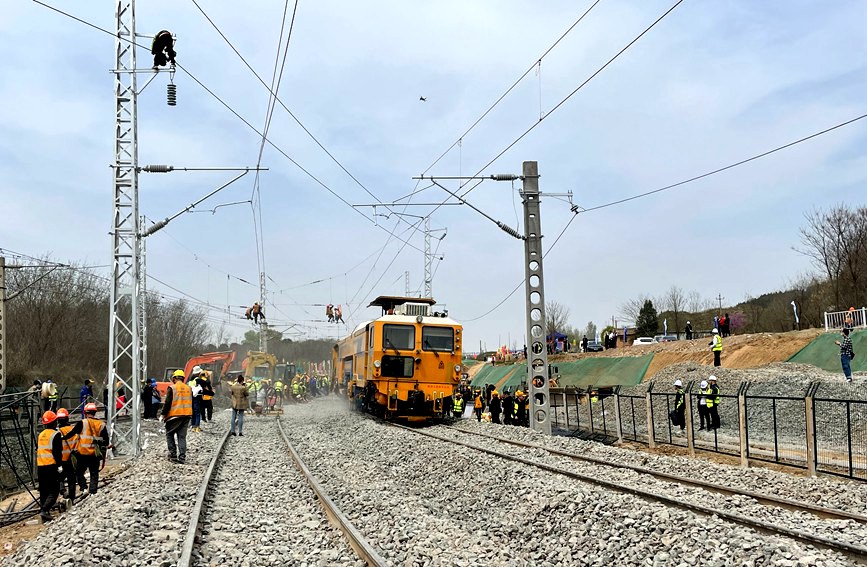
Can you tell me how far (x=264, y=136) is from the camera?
1980 centimetres

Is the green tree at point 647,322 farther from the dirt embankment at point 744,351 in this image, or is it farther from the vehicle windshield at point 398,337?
the vehicle windshield at point 398,337

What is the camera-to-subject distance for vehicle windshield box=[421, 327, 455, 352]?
24062 millimetres

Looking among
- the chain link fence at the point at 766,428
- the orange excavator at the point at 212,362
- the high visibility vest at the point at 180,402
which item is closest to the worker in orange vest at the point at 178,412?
the high visibility vest at the point at 180,402

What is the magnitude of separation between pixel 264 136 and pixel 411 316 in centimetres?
754

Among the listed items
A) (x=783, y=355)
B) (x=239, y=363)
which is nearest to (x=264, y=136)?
(x=783, y=355)

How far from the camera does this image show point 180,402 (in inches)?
623

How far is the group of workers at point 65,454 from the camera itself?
12.9m

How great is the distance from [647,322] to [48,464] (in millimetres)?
63823

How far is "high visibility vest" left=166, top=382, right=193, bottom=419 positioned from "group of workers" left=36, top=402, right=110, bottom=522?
1.38 metres

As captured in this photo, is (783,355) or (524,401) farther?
(783,355)

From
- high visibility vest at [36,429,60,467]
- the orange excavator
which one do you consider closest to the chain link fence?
high visibility vest at [36,429,60,467]

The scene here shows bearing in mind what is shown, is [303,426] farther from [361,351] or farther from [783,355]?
[783,355]

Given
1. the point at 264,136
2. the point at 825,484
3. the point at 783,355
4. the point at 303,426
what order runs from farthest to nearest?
the point at 783,355
the point at 303,426
the point at 264,136
the point at 825,484

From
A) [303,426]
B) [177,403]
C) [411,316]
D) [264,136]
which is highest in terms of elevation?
[264,136]
